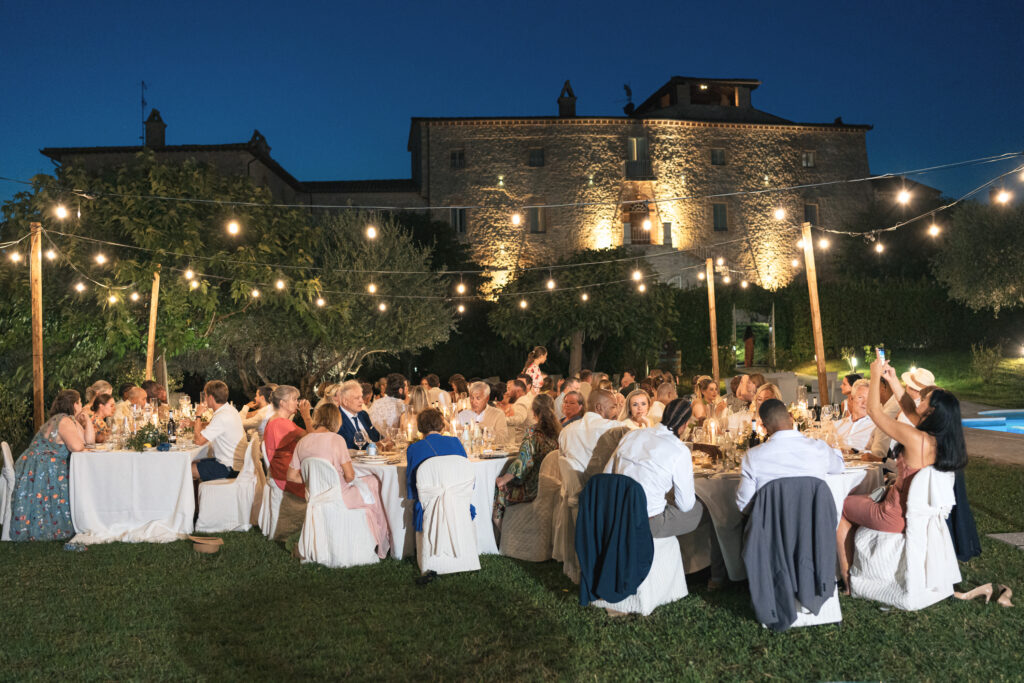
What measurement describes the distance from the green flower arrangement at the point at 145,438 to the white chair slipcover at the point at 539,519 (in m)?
3.77

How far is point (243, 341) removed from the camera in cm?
2108

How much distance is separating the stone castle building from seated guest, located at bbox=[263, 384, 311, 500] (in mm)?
28422

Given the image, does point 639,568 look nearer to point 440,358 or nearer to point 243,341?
point 243,341

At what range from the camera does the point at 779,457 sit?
15.4 feet

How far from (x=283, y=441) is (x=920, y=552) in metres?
5.08

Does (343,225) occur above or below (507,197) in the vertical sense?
below

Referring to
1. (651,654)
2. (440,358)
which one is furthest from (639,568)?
(440,358)

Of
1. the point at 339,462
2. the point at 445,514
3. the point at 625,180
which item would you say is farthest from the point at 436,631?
the point at 625,180

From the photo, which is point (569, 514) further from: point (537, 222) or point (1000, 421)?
point (537, 222)

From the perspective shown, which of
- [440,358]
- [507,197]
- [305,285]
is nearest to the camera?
[305,285]

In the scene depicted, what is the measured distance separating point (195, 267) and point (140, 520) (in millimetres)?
9852

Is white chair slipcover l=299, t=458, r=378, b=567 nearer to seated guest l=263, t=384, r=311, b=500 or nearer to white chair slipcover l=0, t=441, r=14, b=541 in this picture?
seated guest l=263, t=384, r=311, b=500

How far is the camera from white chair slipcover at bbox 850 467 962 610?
195 inches

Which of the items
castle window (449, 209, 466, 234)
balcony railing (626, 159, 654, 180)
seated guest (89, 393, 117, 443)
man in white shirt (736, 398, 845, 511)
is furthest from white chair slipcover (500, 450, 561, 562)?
balcony railing (626, 159, 654, 180)
